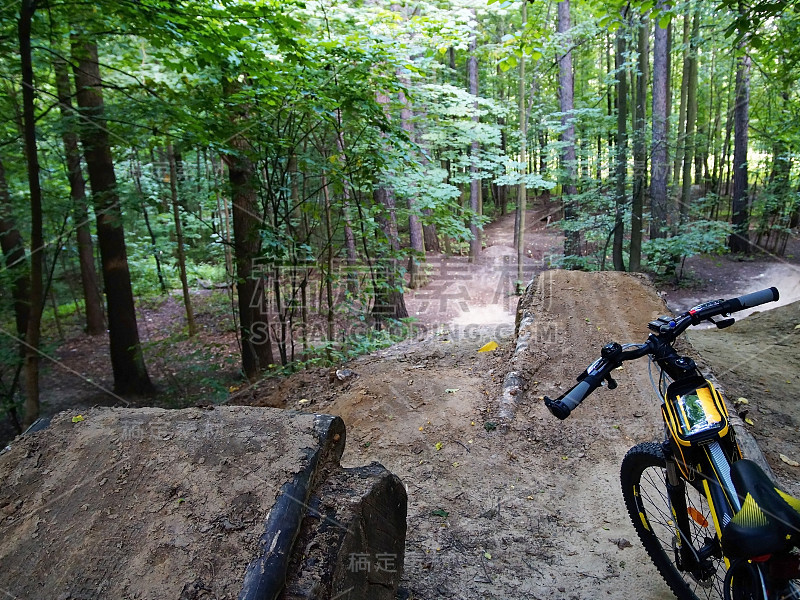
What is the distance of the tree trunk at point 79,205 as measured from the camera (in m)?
5.27

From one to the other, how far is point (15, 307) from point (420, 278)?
1147 centimetres

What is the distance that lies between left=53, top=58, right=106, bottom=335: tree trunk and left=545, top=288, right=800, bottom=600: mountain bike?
5.55 metres

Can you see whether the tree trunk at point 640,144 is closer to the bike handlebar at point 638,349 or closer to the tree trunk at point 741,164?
the tree trunk at point 741,164

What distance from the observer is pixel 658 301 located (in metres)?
6.18

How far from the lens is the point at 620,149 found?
10.4m

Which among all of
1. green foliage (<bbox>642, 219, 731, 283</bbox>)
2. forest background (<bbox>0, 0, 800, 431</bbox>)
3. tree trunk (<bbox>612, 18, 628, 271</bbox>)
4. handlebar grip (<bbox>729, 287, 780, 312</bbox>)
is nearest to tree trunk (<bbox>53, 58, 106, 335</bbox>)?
forest background (<bbox>0, 0, 800, 431</bbox>)

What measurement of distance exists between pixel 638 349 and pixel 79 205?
702cm

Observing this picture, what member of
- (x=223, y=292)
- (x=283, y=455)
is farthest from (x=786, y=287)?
(x=223, y=292)

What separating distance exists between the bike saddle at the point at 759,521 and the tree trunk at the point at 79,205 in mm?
5926

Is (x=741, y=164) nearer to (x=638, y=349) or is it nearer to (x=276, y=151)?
(x=276, y=151)

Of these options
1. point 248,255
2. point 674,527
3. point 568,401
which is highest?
point 248,255

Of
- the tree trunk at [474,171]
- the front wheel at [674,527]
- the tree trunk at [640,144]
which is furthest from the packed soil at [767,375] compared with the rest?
the tree trunk at [474,171]

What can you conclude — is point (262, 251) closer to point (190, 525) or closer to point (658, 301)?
point (190, 525)

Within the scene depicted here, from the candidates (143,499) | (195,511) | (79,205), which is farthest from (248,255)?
(195,511)
